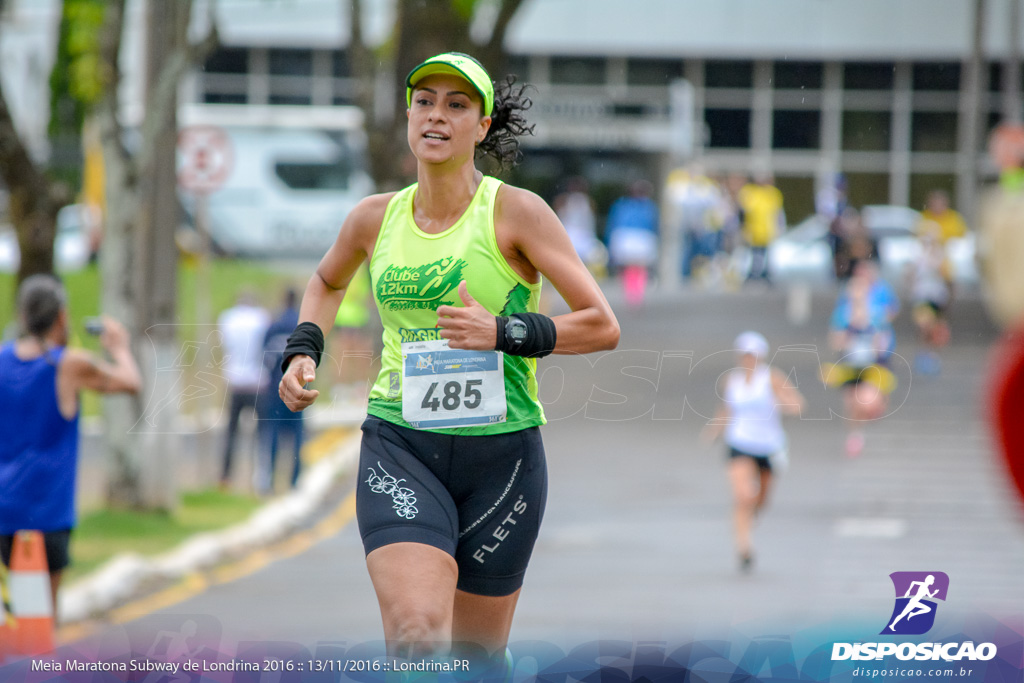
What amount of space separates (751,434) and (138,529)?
16.1ft

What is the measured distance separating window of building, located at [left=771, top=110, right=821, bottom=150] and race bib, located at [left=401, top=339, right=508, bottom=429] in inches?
1207

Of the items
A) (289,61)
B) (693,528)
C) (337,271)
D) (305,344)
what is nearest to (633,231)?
(693,528)

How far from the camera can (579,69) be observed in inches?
1339

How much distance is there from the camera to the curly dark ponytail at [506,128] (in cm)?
A: 401

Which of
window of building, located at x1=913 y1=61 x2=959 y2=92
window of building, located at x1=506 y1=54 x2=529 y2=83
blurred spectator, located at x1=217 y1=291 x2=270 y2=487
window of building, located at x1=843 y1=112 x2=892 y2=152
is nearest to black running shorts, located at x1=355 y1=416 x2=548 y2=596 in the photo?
blurred spectator, located at x1=217 y1=291 x2=270 y2=487

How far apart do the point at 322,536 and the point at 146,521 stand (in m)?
1.56

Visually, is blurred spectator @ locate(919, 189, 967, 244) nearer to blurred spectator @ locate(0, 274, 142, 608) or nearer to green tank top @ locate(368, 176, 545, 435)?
blurred spectator @ locate(0, 274, 142, 608)

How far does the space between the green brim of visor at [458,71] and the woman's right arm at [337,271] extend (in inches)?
13.3

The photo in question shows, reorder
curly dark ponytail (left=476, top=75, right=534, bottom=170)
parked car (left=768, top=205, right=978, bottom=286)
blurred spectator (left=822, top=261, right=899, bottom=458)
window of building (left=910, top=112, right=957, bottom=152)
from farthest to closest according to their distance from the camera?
window of building (left=910, top=112, right=957, bottom=152) < parked car (left=768, top=205, right=978, bottom=286) < blurred spectator (left=822, top=261, right=899, bottom=458) < curly dark ponytail (left=476, top=75, right=534, bottom=170)

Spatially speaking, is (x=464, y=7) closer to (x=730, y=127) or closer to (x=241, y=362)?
(x=241, y=362)

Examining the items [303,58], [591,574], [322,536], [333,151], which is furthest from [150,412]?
[303,58]

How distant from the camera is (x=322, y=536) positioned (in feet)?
39.1

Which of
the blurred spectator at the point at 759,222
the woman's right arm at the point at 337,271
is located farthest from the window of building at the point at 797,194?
the woman's right arm at the point at 337,271

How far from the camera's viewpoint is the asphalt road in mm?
7832
